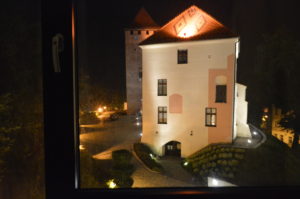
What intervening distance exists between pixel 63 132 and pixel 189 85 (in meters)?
7.58

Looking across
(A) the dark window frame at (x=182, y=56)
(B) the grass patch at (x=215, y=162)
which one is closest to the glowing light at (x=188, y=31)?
(A) the dark window frame at (x=182, y=56)

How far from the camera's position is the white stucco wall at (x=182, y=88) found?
780 centimetres

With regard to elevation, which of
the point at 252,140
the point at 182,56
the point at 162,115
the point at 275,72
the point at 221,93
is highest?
the point at 182,56

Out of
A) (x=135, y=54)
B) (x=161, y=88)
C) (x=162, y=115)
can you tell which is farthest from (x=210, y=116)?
(x=135, y=54)

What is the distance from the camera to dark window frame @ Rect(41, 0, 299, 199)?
0.72 metres

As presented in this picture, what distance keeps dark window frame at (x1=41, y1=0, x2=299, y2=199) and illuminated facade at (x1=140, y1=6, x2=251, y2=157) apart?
730 centimetres

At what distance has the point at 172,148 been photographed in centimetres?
854

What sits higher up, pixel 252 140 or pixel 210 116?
pixel 210 116

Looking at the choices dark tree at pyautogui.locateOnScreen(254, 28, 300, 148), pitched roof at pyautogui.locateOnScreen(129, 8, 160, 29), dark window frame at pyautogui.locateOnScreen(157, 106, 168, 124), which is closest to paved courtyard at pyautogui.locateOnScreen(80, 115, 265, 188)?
dark window frame at pyautogui.locateOnScreen(157, 106, 168, 124)

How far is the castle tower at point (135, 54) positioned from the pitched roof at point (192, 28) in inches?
143

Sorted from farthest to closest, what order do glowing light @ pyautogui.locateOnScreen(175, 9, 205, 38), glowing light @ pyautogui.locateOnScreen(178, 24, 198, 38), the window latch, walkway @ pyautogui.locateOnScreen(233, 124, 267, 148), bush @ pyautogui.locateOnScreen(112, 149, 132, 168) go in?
glowing light @ pyautogui.locateOnScreen(178, 24, 198, 38) → glowing light @ pyautogui.locateOnScreen(175, 9, 205, 38) → walkway @ pyautogui.locateOnScreen(233, 124, 267, 148) → bush @ pyautogui.locateOnScreen(112, 149, 132, 168) → the window latch

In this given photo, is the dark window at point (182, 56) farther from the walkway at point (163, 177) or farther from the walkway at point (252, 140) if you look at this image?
the walkway at point (163, 177)

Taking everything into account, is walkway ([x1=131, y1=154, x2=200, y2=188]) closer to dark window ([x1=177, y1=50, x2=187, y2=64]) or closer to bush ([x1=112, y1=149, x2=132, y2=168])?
bush ([x1=112, y1=149, x2=132, y2=168])

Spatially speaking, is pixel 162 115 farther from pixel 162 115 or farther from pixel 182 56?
pixel 182 56
